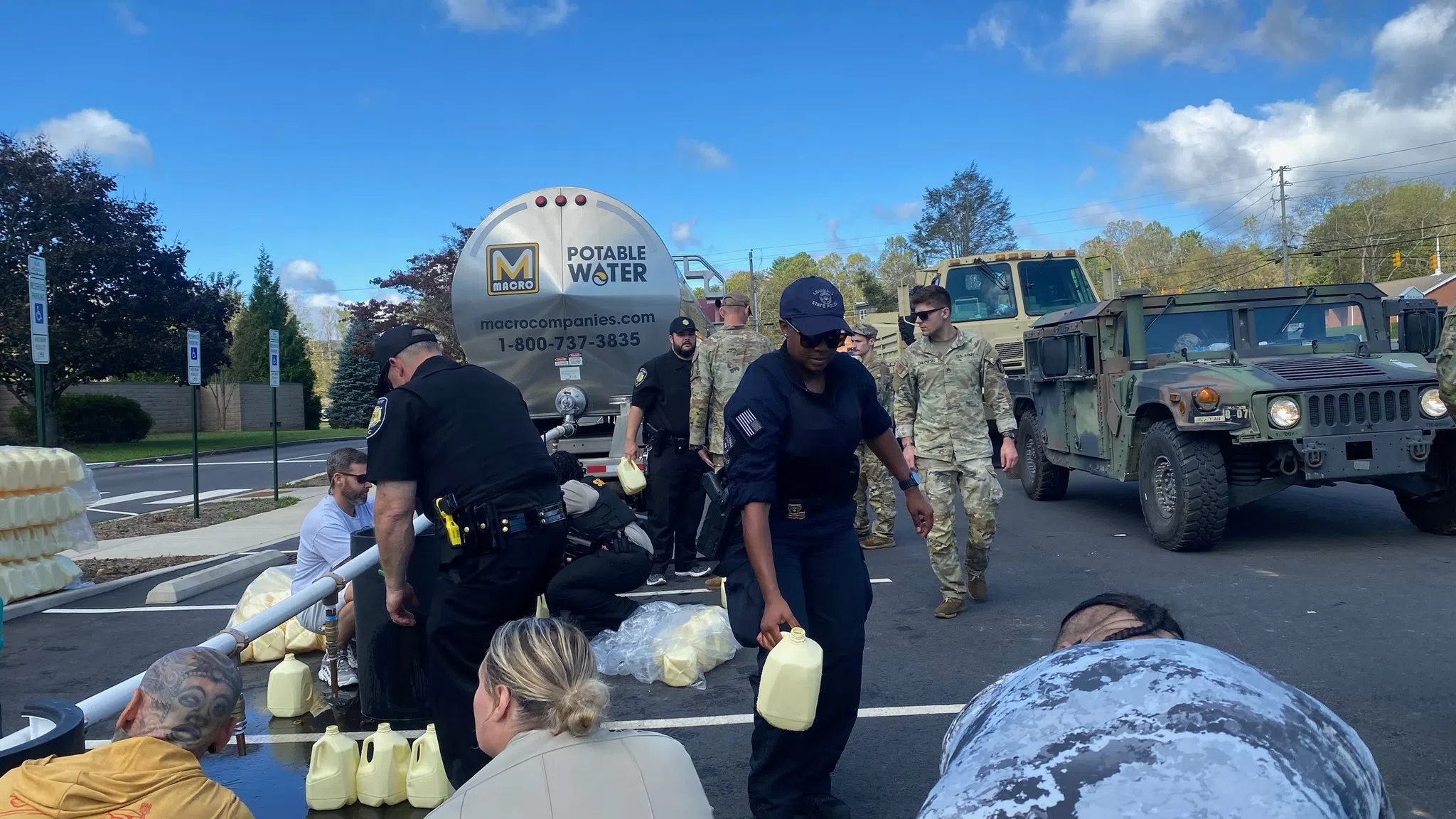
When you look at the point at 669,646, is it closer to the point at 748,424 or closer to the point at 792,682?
the point at 748,424

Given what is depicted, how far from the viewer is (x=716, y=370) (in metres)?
6.91

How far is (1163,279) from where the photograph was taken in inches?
2611

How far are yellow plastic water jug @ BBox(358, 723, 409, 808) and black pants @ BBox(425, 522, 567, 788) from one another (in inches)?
12.7

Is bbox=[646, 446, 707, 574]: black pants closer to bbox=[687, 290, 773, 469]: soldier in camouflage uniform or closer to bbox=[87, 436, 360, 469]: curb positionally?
bbox=[687, 290, 773, 469]: soldier in camouflage uniform

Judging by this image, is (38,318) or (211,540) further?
(211,540)

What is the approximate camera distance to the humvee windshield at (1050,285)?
46.8ft

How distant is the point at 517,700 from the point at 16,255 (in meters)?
29.2

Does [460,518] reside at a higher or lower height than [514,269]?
lower

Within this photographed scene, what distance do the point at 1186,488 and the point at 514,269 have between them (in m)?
5.48

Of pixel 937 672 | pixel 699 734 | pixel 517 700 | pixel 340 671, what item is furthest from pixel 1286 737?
pixel 340 671

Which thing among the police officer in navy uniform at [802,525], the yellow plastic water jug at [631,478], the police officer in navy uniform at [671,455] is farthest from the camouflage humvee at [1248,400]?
the police officer in navy uniform at [802,525]

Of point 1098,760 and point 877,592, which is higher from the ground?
point 1098,760

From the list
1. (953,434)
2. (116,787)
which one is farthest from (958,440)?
(116,787)

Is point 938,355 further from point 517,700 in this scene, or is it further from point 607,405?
point 517,700
